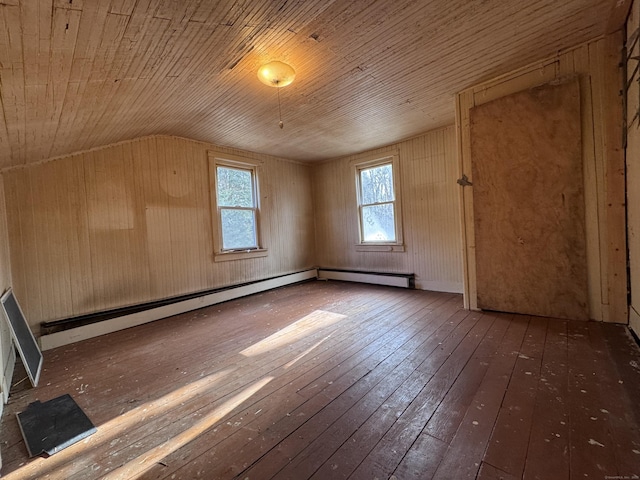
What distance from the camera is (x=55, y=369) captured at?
8.14 ft

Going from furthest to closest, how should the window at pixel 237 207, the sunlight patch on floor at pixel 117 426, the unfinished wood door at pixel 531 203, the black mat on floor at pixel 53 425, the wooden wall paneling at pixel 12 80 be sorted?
the window at pixel 237 207 → the unfinished wood door at pixel 531 203 → the black mat on floor at pixel 53 425 → the sunlight patch on floor at pixel 117 426 → the wooden wall paneling at pixel 12 80

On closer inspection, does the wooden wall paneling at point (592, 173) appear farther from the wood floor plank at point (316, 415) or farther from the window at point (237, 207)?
the window at point (237, 207)

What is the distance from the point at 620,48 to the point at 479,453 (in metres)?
3.62

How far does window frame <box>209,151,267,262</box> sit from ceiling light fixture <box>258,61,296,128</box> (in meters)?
2.48

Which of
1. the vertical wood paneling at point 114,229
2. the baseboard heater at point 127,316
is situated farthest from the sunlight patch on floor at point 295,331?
the vertical wood paneling at point 114,229

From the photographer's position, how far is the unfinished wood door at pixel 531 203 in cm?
280

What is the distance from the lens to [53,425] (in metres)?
1.70

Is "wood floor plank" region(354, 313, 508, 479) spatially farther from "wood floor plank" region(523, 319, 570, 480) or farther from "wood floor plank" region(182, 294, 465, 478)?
"wood floor plank" region(523, 319, 570, 480)

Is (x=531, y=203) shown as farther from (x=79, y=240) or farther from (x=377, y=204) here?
(x=79, y=240)

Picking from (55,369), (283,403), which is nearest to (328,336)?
(283,403)

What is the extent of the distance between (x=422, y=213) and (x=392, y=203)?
64 centimetres

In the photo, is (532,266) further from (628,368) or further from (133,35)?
(133,35)

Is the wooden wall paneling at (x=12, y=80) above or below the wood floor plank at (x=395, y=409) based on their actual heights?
above

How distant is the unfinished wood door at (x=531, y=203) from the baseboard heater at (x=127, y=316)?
3822 millimetres
